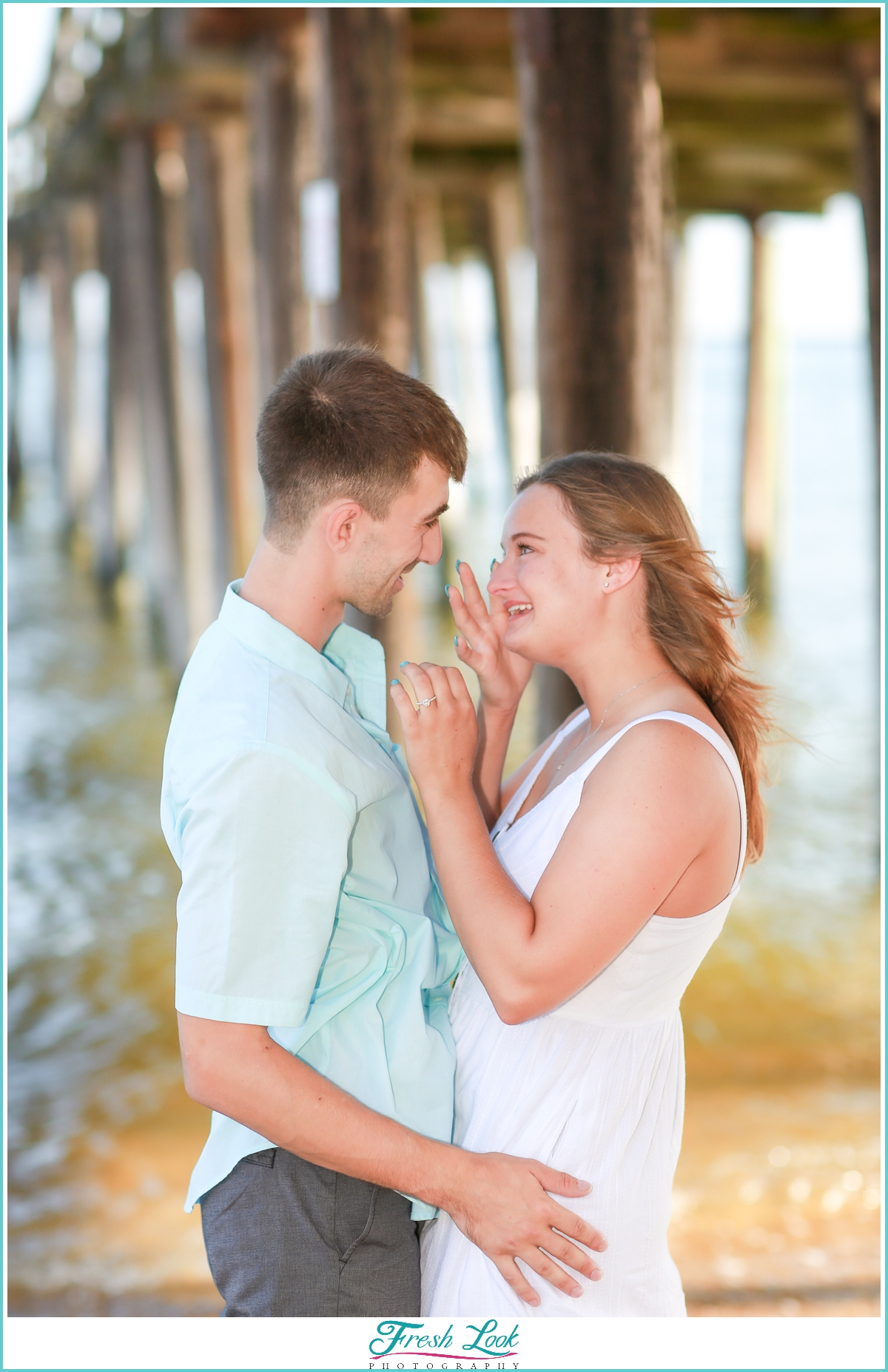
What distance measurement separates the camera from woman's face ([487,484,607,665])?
77.4 inches

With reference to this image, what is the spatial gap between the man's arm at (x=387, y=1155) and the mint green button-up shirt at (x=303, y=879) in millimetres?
53

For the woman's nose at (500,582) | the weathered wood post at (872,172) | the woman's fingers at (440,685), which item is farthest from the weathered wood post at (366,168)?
the woman's fingers at (440,685)

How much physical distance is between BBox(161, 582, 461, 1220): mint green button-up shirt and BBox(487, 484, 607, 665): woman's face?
0.82 ft

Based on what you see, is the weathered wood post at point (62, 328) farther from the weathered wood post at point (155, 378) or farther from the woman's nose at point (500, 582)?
the woman's nose at point (500, 582)

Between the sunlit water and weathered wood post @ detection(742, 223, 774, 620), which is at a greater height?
weathered wood post @ detection(742, 223, 774, 620)

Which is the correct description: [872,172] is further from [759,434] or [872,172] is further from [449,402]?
[759,434]

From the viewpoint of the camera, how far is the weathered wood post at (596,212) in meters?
2.95

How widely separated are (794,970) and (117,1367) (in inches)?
153

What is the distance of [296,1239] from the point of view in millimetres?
1722

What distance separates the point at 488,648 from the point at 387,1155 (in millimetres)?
853

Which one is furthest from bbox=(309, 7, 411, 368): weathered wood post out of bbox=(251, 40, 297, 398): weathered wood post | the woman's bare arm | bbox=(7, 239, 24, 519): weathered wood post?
bbox=(7, 239, 24, 519): weathered wood post

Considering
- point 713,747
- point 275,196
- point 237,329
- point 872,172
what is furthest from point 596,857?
point 237,329

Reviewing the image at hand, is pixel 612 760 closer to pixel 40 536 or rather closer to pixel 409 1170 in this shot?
pixel 409 1170

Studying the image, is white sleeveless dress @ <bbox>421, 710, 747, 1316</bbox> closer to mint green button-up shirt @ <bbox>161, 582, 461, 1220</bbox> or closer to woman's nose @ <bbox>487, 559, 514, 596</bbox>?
mint green button-up shirt @ <bbox>161, 582, 461, 1220</bbox>
